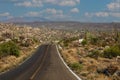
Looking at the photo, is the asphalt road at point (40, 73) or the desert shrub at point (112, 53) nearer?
the asphalt road at point (40, 73)

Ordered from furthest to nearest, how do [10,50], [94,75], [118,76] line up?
[10,50]
[94,75]
[118,76]

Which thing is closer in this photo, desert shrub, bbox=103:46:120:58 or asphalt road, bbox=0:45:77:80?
asphalt road, bbox=0:45:77:80

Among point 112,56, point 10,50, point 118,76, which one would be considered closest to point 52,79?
point 118,76

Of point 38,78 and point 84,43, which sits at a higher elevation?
point 38,78

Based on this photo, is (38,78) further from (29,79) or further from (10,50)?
(10,50)

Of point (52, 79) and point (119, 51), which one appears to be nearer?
point (52, 79)

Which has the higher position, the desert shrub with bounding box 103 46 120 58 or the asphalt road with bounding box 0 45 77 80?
the asphalt road with bounding box 0 45 77 80

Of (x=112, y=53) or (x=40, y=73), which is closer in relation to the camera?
(x=40, y=73)

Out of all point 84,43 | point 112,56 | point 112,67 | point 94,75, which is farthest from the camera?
point 84,43

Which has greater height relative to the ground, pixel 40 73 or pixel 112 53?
pixel 40 73

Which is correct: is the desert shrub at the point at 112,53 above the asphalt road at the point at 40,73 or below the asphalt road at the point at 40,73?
below
